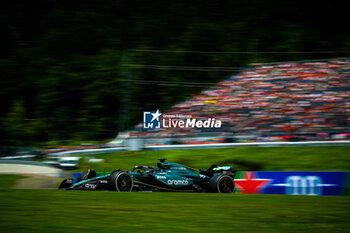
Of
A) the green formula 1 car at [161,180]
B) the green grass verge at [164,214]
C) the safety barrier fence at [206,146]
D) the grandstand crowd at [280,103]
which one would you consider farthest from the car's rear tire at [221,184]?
the grandstand crowd at [280,103]

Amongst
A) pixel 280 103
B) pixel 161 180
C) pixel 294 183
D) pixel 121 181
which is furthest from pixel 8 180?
pixel 280 103

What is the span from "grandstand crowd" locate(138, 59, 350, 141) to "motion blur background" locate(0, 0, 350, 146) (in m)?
0.04

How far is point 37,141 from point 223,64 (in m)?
9.40

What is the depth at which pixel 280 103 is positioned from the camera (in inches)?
601

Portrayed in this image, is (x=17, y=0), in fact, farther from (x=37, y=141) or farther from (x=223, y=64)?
(x=223, y=64)

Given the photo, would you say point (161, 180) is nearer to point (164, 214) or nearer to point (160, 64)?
point (164, 214)

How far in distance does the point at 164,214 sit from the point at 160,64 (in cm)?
1449

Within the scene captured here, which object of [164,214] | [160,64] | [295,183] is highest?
[160,64]

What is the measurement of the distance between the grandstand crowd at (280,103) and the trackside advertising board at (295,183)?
377 centimetres

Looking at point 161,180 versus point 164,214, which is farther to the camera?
point 161,180

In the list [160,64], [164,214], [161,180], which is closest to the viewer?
[164,214]

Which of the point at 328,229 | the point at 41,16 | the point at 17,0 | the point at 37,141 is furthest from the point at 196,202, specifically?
the point at 17,0

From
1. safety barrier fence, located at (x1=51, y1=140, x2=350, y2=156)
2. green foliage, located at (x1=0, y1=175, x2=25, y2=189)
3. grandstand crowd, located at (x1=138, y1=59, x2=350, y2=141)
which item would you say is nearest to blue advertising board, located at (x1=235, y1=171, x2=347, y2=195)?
safety barrier fence, located at (x1=51, y1=140, x2=350, y2=156)

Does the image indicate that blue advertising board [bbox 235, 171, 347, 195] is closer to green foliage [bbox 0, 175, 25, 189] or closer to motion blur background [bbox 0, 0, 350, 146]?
motion blur background [bbox 0, 0, 350, 146]
